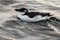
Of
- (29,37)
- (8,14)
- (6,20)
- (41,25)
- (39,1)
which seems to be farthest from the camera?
(39,1)

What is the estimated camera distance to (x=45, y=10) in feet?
28.8

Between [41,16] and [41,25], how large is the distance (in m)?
0.34

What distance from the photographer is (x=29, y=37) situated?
253 inches

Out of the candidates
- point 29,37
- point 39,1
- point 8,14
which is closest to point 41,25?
point 29,37

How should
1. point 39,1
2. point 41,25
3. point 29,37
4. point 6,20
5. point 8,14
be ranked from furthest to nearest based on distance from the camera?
point 39,1, point 8,14, point 6,20, point 41,25, point 29,37

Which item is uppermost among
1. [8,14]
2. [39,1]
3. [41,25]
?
[39,1]

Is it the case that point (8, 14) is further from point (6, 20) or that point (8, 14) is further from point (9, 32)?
point (9, 32)

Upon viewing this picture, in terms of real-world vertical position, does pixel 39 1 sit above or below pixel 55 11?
above

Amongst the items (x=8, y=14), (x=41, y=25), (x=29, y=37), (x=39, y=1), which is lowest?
(x=29, y=37)

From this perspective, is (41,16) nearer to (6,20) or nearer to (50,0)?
(6,20)

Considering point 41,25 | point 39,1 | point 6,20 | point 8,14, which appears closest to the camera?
point 41,25

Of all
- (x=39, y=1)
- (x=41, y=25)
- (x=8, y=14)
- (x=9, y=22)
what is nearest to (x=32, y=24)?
(x=41, y=25)

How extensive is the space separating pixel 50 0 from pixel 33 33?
3819mm

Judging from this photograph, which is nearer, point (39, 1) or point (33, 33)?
point (33, 33)
